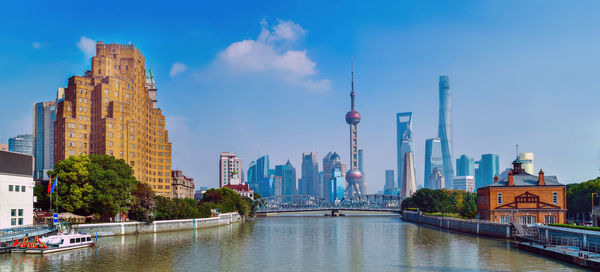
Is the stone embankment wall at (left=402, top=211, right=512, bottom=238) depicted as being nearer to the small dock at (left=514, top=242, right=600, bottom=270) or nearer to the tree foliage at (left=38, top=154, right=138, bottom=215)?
the small dock at (left=514, top=242, right=600, bottom=270)

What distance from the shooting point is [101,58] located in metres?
162

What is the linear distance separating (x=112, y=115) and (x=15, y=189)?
7290 cm

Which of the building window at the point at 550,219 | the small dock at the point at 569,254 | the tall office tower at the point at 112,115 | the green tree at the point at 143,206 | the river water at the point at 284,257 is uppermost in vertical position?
the tall office tower at the point at 112,115

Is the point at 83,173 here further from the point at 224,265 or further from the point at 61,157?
the point at 61,157

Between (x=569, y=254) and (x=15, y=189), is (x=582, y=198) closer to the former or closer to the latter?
(x=569, y=254)

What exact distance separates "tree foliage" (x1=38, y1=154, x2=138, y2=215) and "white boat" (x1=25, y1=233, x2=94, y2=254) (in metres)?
19.7

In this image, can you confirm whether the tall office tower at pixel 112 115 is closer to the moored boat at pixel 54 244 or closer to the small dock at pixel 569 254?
the moored boat at pixel 54 244

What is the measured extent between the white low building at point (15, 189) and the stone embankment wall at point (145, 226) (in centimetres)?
773

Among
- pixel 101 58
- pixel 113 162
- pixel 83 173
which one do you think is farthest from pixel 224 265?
pixel 101 58

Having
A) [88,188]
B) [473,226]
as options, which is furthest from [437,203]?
[88,188]

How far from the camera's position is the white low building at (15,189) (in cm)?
7844

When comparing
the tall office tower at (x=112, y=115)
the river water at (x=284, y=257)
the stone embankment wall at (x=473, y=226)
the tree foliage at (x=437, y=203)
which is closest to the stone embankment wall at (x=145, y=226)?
the river water at (x=284, y=257)

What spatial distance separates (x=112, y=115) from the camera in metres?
152

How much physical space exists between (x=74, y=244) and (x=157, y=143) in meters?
111
